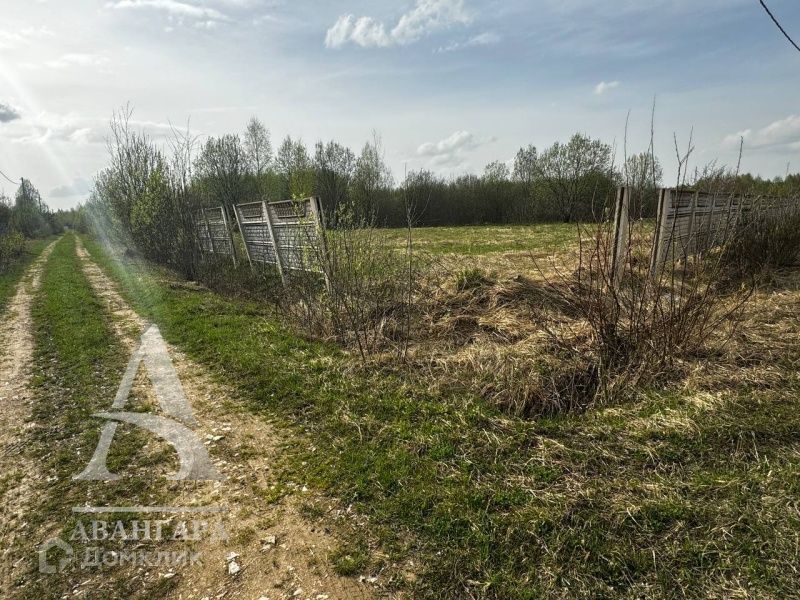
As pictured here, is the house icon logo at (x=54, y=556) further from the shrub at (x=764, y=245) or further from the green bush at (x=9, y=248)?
the green bush at (x=9, y=248)

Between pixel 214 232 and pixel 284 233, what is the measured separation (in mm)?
6597

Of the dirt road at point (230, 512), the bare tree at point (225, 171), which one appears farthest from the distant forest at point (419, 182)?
the dirt road at point (230, 512)

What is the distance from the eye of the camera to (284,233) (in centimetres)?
876

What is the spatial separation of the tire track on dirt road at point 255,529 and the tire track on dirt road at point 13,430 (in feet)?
2.89

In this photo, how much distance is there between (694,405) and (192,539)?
376cm

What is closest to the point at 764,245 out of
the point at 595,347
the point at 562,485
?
the point at 595,347

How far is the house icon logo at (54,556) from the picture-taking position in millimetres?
2453

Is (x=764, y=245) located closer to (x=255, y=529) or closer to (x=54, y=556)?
(x=255, y=529)

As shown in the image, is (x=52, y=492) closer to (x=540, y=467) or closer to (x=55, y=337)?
(x=540, y=467)

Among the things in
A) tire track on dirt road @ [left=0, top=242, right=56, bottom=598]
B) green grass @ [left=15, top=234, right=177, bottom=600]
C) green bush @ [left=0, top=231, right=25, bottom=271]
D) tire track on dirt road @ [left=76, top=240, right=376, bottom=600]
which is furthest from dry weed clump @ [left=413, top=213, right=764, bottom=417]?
green bush @ [left=0, top=231, right=25, bottom=271]

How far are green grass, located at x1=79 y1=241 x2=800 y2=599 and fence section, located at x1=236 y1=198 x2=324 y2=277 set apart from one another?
261cm

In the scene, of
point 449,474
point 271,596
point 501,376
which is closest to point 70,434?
point 271,596

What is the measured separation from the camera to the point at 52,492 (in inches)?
122

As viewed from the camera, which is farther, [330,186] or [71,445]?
[330,186]
